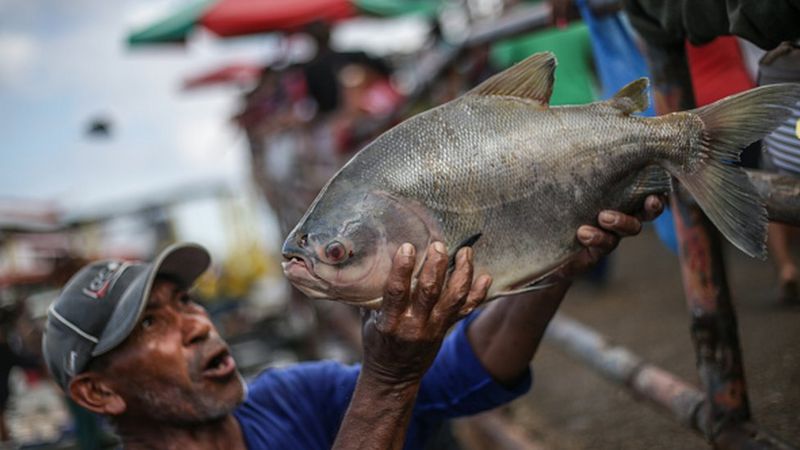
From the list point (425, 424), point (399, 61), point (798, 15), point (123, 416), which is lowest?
point (399, 61)

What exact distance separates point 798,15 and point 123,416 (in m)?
1.69

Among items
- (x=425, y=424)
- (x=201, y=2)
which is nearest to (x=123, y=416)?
(x=425, y=424)

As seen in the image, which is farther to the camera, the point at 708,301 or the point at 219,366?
the point at 219,366

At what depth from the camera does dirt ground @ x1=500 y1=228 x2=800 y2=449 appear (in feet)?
9.16

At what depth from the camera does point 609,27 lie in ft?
7.58

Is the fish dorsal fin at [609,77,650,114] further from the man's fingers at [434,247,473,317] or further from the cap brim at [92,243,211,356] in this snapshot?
the cap brim at [92,243,211,356]

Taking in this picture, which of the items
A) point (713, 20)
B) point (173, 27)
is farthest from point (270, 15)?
point (713, 20)

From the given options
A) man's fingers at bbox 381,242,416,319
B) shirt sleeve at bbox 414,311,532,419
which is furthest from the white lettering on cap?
man's fingers at bbox 381,242,416,319

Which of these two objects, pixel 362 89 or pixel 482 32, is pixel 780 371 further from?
pixel 362 89

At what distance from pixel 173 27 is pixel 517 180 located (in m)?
7.73

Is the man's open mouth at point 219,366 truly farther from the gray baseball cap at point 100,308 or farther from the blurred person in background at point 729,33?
the blurred person in background at point 729,33

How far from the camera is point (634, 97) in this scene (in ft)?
4.63

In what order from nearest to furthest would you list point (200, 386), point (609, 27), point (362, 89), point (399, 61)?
point (200, 386) → point (609, 27) → point (362, 89) → point (399, 61)

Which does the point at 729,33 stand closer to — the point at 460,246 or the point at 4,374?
the point at 460,246
